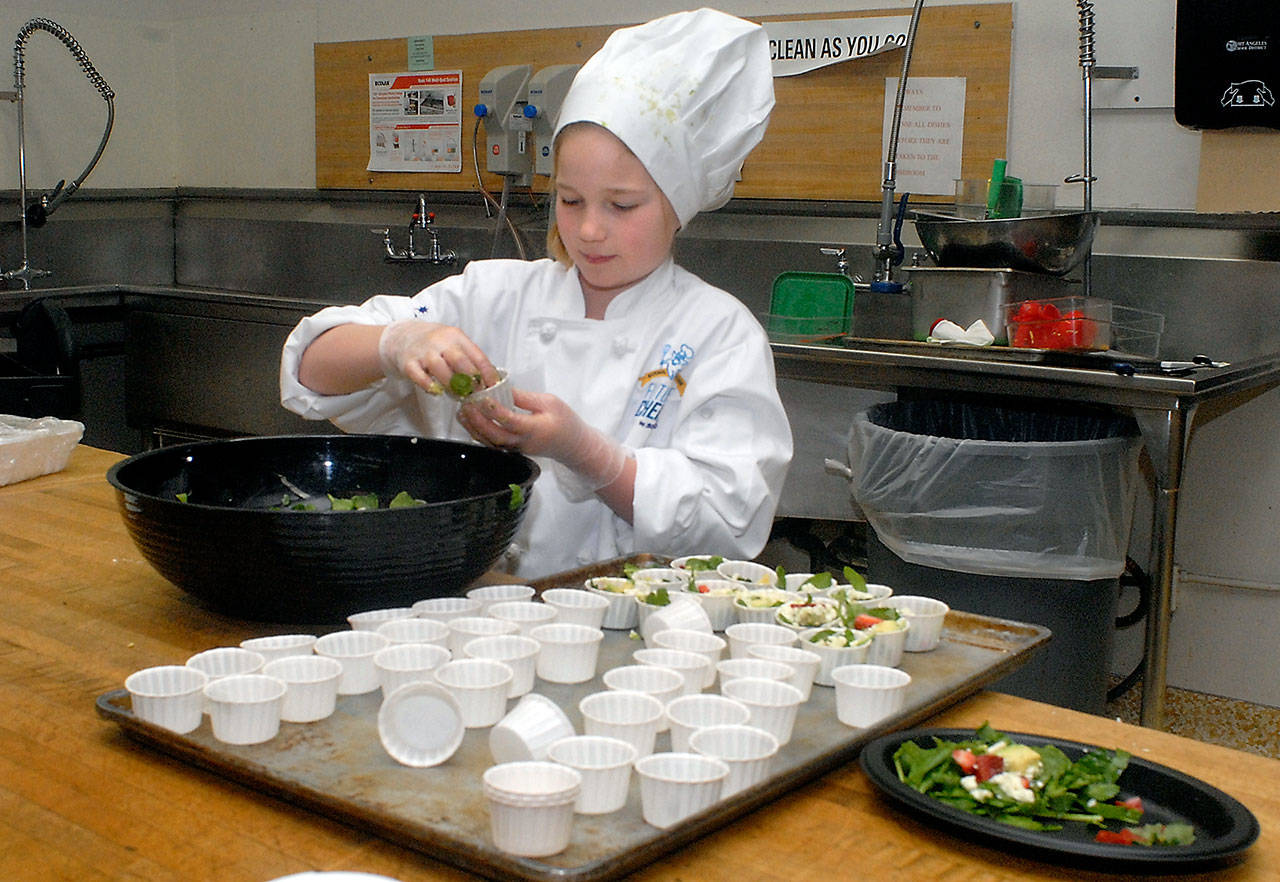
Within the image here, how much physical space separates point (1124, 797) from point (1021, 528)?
146 cm

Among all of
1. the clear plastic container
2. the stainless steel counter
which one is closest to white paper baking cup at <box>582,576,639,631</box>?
the clear plastic container

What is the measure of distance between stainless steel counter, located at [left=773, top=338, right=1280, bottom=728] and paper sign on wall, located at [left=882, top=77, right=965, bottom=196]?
0.74 m

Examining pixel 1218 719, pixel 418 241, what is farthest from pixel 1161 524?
pixel 418 241

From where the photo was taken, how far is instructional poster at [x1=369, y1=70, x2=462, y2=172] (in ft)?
12.8

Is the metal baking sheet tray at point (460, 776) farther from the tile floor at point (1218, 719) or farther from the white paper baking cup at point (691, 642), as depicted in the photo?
the tile floor at point (1218, 719)

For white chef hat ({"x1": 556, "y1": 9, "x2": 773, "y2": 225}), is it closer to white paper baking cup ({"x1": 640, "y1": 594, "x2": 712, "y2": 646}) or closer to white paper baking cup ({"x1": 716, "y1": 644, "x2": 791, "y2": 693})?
white paper baking cup ({"x1": 640, "y1": 594, "x2": 712, "y2": 646})

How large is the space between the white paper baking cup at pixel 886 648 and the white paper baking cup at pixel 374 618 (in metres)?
0.40

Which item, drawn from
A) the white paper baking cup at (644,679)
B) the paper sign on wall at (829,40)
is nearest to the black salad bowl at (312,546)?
the white paper baking cup at (644,679)

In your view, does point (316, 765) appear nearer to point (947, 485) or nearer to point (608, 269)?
point (608, 269)

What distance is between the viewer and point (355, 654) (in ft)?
3.15

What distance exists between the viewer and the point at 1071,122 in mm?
2908

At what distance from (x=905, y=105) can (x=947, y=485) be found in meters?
1.26

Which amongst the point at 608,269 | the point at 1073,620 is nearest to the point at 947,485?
the point at 1073,620

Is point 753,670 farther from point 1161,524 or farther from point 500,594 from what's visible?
point 1161,524
